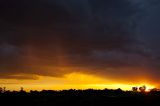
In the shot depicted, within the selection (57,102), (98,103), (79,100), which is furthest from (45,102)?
(98,103)

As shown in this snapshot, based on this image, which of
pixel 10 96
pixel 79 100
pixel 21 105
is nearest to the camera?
pixel 79 100

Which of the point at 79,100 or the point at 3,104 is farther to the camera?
the point at 3,104

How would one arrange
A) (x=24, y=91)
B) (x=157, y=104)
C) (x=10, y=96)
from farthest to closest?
(x=24, y=91) → (x=10, y=96) → (x=157, y=104)

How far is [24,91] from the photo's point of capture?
13638 centimetres

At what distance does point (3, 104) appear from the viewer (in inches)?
4193

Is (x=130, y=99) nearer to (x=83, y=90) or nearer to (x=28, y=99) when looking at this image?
(x=28, y=99)

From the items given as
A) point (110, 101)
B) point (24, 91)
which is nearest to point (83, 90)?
point (24, 91)

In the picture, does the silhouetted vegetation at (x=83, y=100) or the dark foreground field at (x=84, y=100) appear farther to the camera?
the silhouetted vegetation at (x=83, y=100)

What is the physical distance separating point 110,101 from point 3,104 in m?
35.2

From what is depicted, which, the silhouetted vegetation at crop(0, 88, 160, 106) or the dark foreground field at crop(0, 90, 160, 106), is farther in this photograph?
the silhouetted vegetation at crop(0, 88, 160, 106)

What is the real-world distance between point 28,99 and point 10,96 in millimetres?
7498

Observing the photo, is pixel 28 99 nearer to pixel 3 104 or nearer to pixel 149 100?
pixel 3 104

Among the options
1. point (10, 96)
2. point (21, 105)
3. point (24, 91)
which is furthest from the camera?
point (24, 91)

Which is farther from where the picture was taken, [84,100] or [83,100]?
[83,100]
